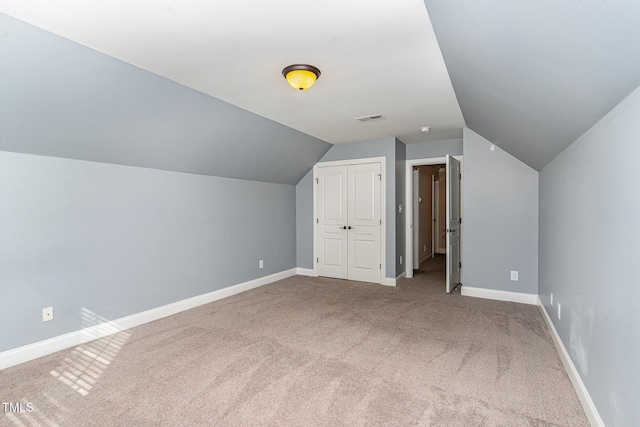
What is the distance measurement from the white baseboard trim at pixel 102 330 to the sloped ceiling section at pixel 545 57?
3795 millimetres

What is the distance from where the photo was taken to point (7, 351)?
2543mm

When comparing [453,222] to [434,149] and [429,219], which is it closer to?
[434,149]

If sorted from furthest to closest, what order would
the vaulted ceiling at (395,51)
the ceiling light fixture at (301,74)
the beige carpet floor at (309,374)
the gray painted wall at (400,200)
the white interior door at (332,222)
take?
the white interior door at (332,222) < the gray painted wall at (400,200) < the ceiling light fixture at (301,74) < the beige carpet floor at (309,374) < the vaulted ceiling at (395,51)

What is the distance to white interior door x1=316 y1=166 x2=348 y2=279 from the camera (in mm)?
5539

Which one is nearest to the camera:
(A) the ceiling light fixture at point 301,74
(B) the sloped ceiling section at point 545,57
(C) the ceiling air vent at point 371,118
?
(B) the sloped ceiling section at point 545,57

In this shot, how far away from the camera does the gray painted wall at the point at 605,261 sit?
1388mm

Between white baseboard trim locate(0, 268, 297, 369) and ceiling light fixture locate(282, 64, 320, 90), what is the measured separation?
2909 millimetres

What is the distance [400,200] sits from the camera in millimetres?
5379

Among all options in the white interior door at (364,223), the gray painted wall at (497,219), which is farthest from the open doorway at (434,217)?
the white interior door at (364,223)

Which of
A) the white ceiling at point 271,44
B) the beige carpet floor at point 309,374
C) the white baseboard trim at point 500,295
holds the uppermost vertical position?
the white ceiling at point 271,44

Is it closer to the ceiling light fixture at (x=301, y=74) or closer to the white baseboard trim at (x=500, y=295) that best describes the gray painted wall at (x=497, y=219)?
the white baseboard trim at (x=500, y=295)

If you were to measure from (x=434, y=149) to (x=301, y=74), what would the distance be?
3.39 meters

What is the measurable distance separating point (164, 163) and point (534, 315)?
455 centimetres

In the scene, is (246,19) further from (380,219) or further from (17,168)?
(380,219)
